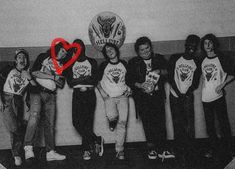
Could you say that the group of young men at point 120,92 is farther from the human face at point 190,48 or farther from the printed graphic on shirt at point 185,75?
the human face at point 190,48

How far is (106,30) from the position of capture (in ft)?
11.3

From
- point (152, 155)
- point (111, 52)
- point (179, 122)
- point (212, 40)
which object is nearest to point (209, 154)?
point (179, 122)

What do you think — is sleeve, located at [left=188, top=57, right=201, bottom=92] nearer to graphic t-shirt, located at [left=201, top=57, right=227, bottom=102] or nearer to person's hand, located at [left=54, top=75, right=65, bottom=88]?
graphic t-shirt, located at [left=201, top=57, right=227, bottom=102]

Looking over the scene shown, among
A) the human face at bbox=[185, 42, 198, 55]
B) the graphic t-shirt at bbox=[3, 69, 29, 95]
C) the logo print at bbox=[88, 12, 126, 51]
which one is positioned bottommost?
the graphic t-shirt at bbox=[3, 69, 29, 95]

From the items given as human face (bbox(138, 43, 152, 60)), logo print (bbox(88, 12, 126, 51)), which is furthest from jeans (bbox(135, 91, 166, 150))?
logo print (bbox(88, 12, 126, 51))

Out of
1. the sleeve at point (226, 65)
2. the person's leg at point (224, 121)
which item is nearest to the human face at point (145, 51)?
the sleeve at point (226, 65)

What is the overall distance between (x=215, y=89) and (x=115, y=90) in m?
1.24

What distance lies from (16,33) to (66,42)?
641 mm

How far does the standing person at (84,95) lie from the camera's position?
331 cm

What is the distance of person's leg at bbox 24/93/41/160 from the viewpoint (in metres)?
3.19

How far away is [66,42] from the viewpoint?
3.36 meters

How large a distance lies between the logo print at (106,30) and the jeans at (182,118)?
1029 mm

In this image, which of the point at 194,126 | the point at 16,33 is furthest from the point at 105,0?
the point at 194,126

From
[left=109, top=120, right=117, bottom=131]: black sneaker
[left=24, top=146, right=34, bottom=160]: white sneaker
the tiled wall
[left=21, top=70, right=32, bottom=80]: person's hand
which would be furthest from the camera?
the tiled wall
